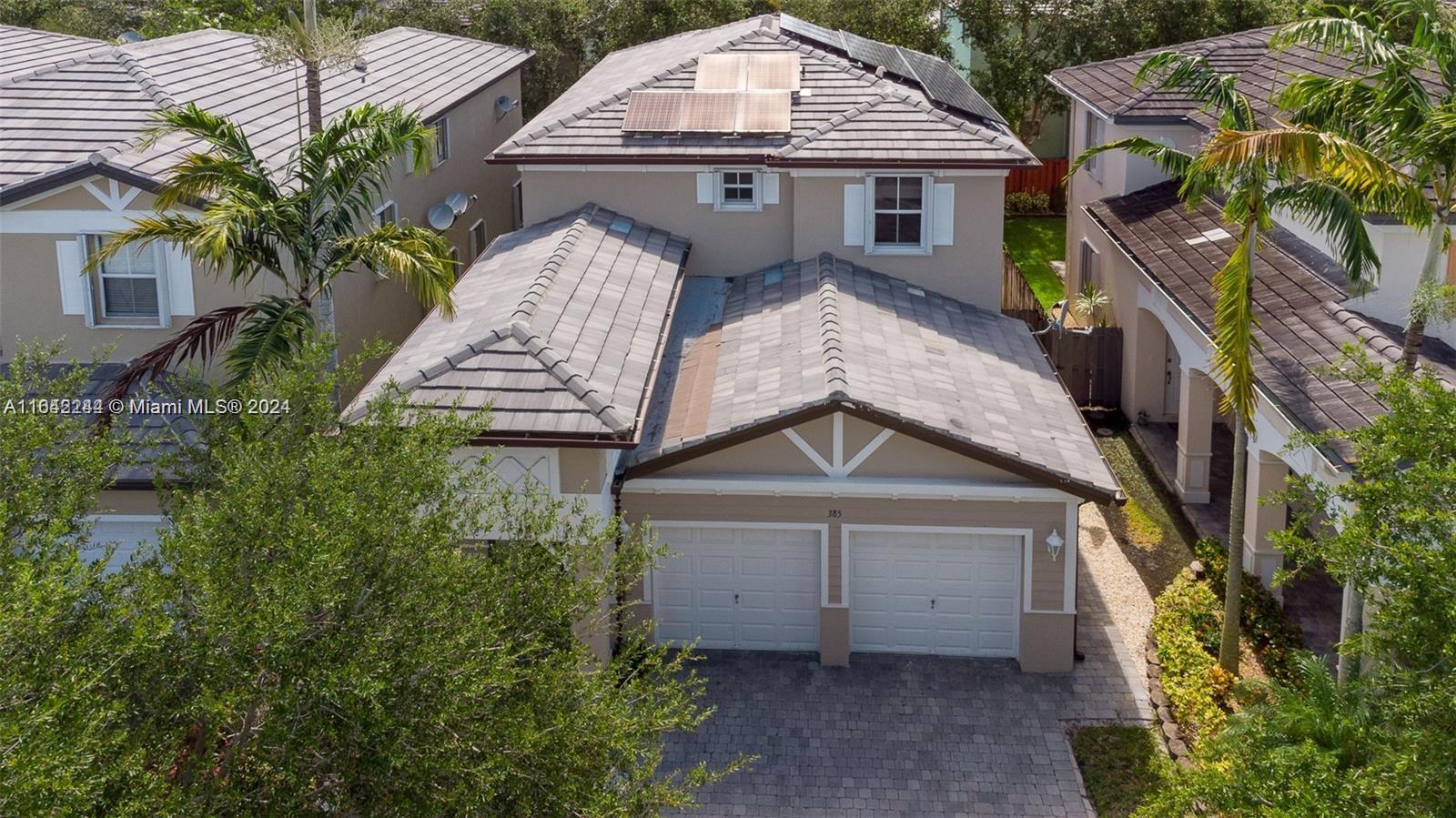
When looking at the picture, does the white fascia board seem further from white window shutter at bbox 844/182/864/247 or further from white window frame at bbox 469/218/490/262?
white window frame at bbox 469/218/490/262

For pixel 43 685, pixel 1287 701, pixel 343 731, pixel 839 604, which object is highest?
pixel 43 685

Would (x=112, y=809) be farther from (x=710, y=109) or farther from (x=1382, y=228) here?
(x=710, y=109)

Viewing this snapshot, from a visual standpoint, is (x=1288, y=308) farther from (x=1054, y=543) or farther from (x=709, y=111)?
(x=709, y=111)

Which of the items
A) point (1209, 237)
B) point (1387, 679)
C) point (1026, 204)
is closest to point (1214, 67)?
point (1209, 237)

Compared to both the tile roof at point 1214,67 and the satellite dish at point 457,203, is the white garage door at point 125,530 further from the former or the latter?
the tile roof at point 1214,67

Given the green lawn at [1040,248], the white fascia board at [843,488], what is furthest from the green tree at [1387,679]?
the green lawn at [1040,248]

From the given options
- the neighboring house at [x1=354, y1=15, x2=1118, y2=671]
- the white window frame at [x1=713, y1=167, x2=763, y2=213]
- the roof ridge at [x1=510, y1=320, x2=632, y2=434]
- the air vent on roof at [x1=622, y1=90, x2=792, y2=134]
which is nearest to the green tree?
the neighboring house at [x1=354, y1=15, x2=1118, y2=671]

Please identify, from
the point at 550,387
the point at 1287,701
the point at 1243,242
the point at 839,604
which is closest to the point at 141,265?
the point at 550,387
